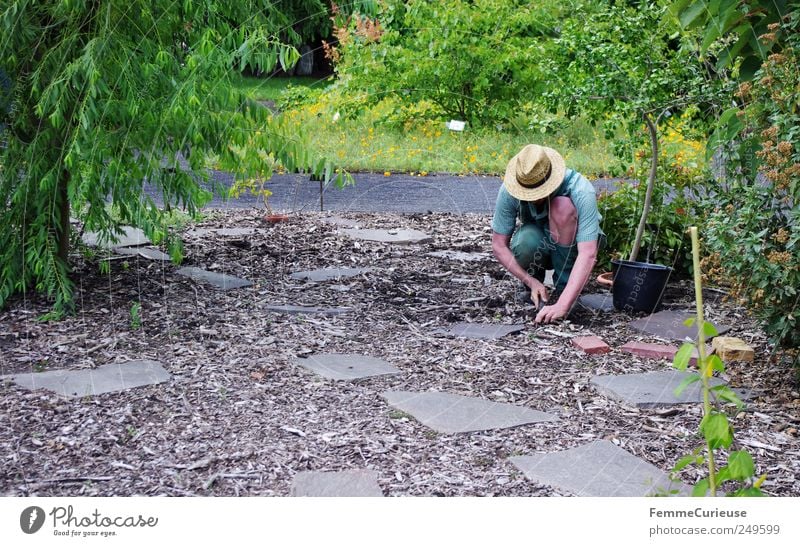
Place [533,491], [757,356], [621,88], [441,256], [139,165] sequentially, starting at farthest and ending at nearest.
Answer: [441,256] → [621,88] → [139,165] → [757,356] → [533,491]

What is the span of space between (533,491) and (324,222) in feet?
12.7

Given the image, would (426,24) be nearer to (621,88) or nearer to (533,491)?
(621,88)

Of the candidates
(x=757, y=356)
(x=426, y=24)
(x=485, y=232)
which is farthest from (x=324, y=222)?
(x=757, y=356)

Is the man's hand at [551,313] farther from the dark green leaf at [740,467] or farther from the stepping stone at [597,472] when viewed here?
the dark green leaf at [740,467]

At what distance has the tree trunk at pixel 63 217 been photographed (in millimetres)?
3838

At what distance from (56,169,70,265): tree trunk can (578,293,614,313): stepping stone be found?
238 cm

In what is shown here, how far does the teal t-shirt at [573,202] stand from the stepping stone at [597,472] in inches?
56.5

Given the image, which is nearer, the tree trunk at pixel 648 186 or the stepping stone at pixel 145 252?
the tree trunk at pixel 648 186

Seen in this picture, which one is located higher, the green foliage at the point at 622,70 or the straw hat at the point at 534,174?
the green foliage at the point at 622,70

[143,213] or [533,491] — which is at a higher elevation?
[143,213]

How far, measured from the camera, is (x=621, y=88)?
432cm

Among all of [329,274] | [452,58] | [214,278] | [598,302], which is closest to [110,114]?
[214,278]

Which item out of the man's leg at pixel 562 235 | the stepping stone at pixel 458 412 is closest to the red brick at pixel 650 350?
the man's leg at pixel 562 235

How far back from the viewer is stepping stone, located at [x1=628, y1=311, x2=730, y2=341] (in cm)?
374
